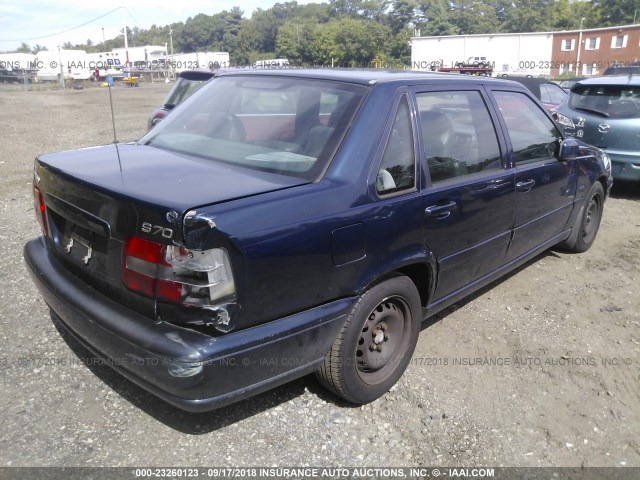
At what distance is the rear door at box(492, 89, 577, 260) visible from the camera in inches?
150

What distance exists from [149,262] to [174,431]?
965mm

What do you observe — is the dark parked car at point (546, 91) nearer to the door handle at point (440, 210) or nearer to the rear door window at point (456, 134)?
the rear door window at point (456, 134)

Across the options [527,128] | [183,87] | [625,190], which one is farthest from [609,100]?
[183,87]

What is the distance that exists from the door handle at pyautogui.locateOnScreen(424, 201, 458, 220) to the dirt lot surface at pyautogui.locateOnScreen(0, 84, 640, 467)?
0.98 meters

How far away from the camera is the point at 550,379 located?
3258mm

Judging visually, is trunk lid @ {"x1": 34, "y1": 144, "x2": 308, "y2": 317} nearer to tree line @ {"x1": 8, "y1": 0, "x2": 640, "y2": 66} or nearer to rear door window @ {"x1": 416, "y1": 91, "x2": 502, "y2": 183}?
rear door window @ {"x1": 416, "y1": 91, "x2": 502, "y2": 183}

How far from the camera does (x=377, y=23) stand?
96125 mm

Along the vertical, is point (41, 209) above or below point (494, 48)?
below

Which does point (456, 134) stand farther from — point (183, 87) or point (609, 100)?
point (183, 87)

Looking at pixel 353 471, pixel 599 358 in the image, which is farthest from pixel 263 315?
pixel 599 358

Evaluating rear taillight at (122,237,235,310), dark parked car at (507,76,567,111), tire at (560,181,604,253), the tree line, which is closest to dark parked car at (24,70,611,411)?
rear taillight at (122,237,235,310)

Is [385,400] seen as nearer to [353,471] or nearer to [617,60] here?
[353,471]

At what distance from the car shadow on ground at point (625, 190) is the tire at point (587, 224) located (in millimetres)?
2870

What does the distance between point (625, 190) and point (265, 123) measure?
7.26 meters
